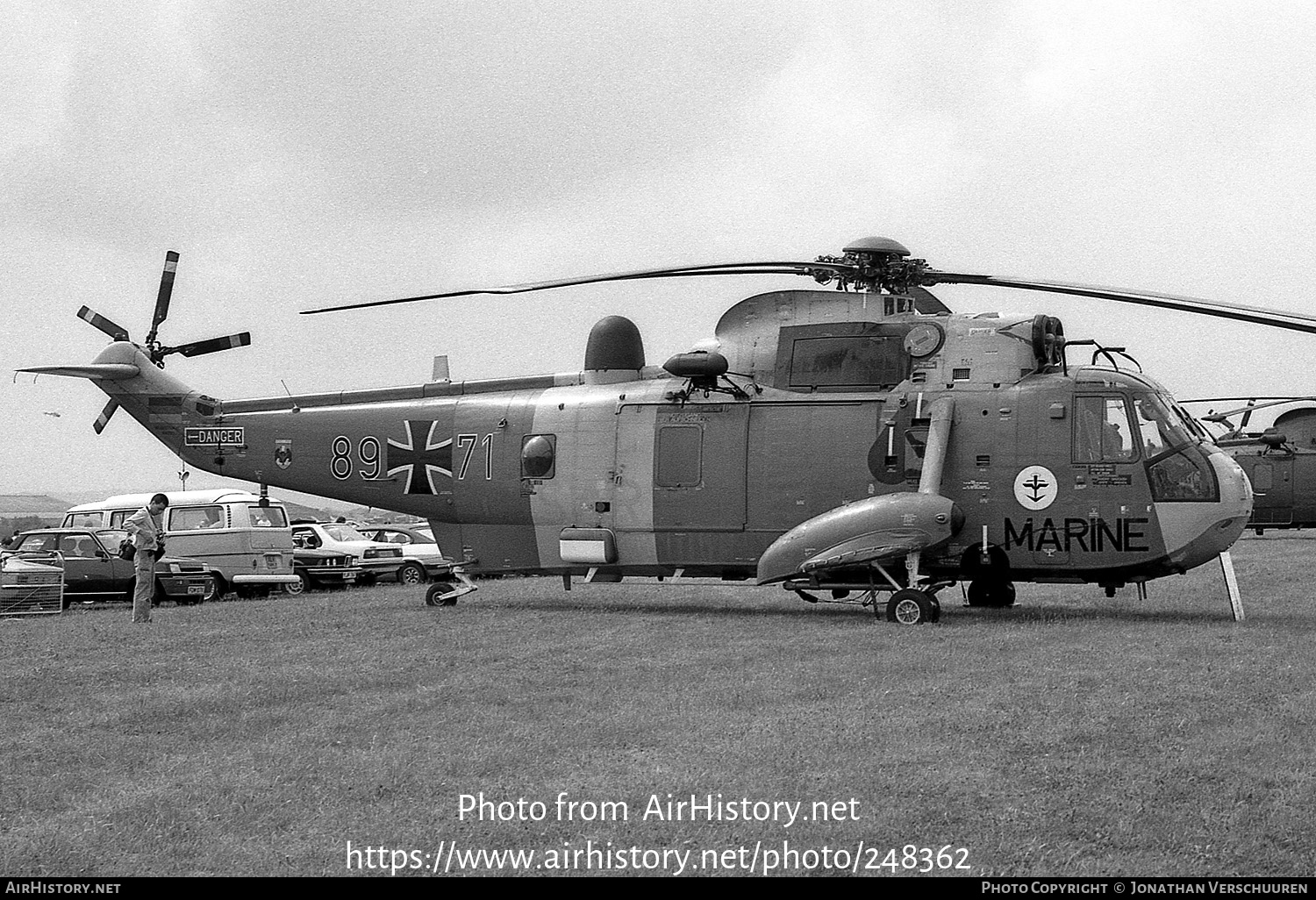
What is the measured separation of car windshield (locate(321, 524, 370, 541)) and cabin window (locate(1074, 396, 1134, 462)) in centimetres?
1884

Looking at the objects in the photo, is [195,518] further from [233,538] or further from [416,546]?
[416,546]

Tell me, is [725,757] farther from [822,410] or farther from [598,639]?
[822,410]

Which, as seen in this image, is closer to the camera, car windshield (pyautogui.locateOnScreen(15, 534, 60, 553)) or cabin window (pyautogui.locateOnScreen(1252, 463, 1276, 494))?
car windshield (pyautogui.locateOnScreen(15, 534, 60, 553))

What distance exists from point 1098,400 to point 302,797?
11586 millimetres

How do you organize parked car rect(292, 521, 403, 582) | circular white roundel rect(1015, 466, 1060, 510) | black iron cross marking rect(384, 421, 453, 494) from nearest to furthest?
circular white roundel rect(1015, 466, 1060, 510)
black iron cross marking rect(384, 421, 453, 494)
parked car rect(292, 521, 403, 582)

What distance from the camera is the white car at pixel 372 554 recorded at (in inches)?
1137

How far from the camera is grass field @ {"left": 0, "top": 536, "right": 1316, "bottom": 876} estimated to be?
6.34 meters

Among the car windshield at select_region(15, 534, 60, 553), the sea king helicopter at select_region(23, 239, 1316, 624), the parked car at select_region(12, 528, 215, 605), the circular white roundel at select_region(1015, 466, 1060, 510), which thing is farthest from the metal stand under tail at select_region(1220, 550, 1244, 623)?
the car windshield at select_region(15, 534, 60, 553)

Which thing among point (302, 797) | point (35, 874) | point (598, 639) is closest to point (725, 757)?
point (302, 797)

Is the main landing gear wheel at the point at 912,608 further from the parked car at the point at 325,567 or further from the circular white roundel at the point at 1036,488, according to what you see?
the parked car at the point at 325,567

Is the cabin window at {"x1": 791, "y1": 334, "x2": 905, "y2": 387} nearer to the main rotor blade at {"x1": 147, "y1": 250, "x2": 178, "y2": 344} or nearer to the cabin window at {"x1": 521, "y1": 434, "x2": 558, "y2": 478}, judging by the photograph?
the cabin window at {"x1": 521, "y1": 434, "x2": 558, "y2": 478}

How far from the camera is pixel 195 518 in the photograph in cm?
2536

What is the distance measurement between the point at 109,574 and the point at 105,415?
10.8 feet

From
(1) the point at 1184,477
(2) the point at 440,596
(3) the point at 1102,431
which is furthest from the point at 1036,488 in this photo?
(2) the point at 440,596
